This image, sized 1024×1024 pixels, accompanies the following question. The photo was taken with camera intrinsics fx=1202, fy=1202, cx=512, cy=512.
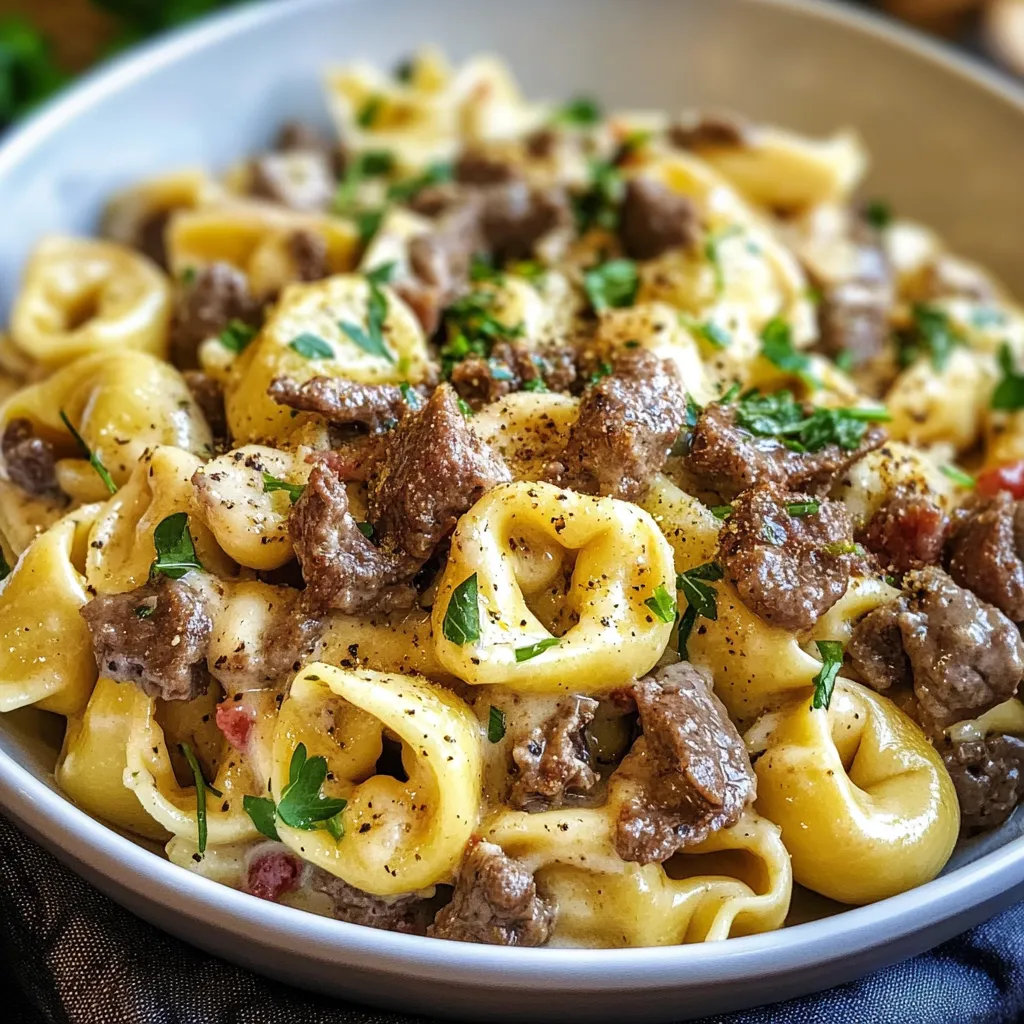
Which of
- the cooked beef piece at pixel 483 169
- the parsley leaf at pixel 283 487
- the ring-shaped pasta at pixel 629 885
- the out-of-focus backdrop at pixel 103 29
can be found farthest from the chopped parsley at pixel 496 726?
the out-of-focus backdrop at pixel 103 29

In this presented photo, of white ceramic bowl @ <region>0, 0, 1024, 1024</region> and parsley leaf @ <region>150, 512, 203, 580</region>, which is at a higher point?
white ceramic bowl @ <region>0, 0, 1024, 1024</region>

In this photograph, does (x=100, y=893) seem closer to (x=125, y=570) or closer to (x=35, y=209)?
(x=125, y=570)

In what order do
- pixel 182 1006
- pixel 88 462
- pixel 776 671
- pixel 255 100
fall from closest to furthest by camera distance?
pixel 182 1006 < pixel 776 671 < pixel 88 462 < pixel 255 100

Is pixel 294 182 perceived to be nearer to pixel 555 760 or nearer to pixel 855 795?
pixel 555 760

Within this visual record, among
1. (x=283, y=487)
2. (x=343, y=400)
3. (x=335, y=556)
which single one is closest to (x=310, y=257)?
(x=343, y=400)

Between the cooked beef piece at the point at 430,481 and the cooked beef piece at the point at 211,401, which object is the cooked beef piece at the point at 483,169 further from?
the cooked beef piece at the point at 430,481

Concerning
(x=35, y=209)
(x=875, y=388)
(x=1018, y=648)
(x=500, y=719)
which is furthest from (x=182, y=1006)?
(x=35, y=209)

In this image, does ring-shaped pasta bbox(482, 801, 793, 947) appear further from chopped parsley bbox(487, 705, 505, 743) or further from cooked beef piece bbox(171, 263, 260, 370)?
cooked beef piece bbox(171, 263, 260, 370)

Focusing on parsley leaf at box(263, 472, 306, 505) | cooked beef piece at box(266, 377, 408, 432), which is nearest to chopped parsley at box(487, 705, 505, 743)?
parsley leaf at box(263, 472, 306, 505)
